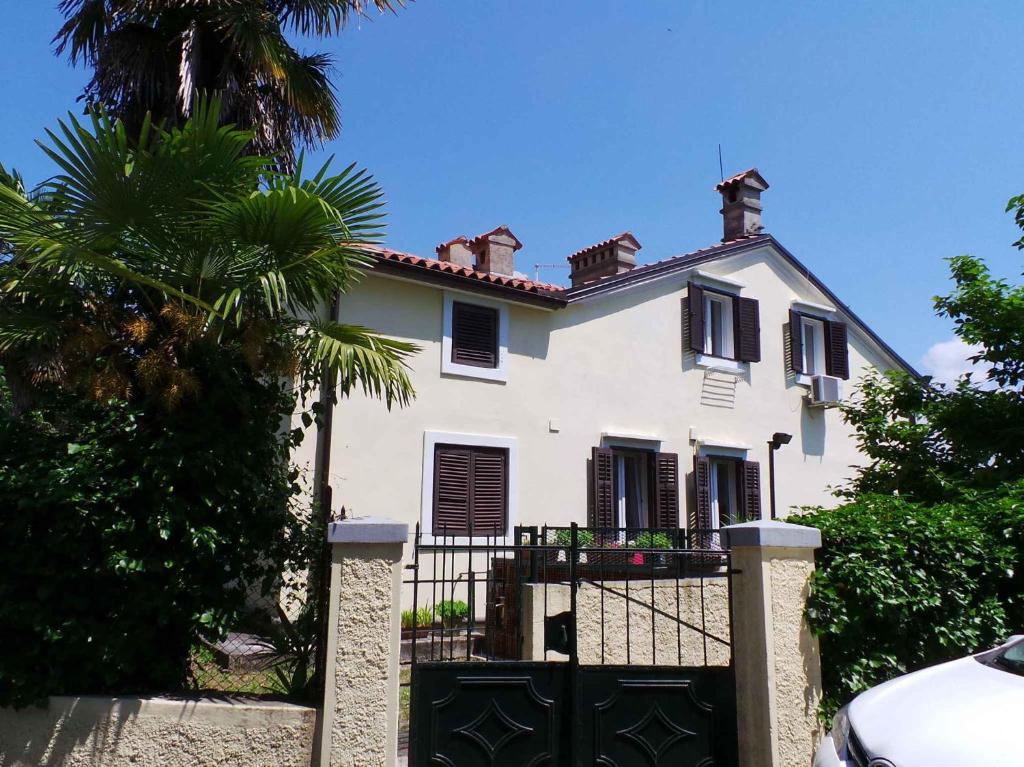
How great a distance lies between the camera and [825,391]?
53.1 feet

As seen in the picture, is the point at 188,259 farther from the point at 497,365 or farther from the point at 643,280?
the point at 643,280

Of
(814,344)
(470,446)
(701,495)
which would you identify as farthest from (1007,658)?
(814,344)

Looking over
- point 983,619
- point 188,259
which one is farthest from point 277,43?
point 983,619

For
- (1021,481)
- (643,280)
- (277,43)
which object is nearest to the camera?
(1021,481)

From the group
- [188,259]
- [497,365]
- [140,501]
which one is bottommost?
[140,501]

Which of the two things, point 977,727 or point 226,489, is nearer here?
point 977,727

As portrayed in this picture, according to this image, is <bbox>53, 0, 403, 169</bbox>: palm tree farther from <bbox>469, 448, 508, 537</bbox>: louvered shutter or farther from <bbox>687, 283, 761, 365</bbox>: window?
<bbox>687, 283, 761, 365</bbox>: window

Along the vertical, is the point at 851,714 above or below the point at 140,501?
below

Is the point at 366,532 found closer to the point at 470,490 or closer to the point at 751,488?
the point at 470,490

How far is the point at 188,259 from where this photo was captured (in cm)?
Answer: 502

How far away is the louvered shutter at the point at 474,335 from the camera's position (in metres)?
12.4

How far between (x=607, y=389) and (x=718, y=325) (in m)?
3.34

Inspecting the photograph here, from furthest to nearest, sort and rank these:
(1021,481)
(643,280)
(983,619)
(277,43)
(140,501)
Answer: (643,280)
(277,43)
(1021,481)
(983,619)
(140,501)

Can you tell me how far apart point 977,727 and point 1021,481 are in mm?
4090
